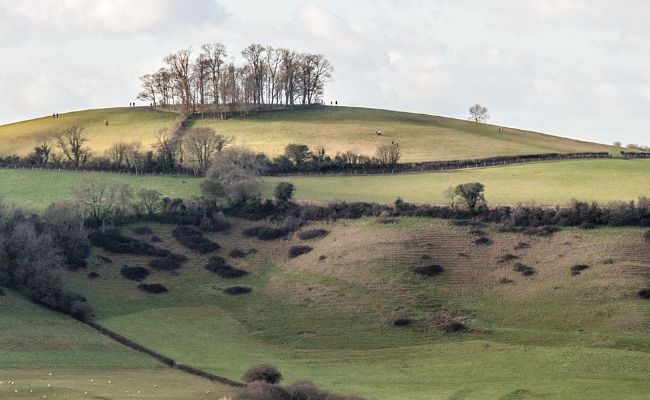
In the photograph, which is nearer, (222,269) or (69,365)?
(69,365)

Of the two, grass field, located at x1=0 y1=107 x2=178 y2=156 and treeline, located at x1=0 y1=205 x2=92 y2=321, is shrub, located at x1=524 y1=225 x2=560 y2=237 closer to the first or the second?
treeline, located at x1=0 y1=205 x2=92 y2=321

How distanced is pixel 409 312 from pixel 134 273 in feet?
85.7

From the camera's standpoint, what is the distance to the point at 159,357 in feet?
258

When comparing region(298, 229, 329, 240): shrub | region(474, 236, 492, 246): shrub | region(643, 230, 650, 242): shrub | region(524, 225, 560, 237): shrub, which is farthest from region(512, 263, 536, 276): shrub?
region(298, 229, 329, 240): shrub

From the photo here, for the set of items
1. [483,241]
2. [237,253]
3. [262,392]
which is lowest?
[262,392]

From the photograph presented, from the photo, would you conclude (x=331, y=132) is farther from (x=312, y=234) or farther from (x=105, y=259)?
(x=105, y=259)

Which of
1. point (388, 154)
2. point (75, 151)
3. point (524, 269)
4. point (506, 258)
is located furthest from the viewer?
point (75, 151)

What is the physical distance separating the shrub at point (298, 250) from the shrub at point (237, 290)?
8175 millimetres

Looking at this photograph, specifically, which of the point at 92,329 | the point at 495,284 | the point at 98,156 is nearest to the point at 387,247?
the point at 495,284

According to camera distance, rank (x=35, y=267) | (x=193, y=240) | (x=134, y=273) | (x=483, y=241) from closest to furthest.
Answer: (x=35, y=267), (x=134, y=273), (x=483, y=241), (x=193, y=240)

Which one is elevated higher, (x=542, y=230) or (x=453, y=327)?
(x=542, y=230)

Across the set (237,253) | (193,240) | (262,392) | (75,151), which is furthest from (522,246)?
(75,151)

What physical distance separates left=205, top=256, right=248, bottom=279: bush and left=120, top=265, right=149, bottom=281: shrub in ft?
20.4

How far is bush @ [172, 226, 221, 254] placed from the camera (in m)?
112
